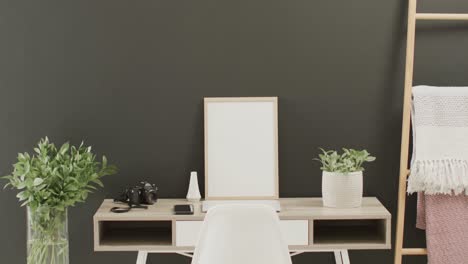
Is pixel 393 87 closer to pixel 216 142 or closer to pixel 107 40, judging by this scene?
pixel 216 142

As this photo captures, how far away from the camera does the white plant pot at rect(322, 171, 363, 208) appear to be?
10.3ft

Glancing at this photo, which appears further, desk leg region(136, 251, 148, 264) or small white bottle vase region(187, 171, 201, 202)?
small white bottle vase region(187, 171, 201, 202)

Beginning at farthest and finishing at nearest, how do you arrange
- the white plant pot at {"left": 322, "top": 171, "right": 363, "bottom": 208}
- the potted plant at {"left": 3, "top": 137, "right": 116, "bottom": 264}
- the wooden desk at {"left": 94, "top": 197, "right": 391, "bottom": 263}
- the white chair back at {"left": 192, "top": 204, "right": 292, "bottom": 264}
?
1. the white plant pot at {"left": 322, "top": 171, "right": 363, "bottom": 208}
2. the wooden desk at {"left": 94, "top": 197, "right": 391, "bottom": 263}
3. the potted plant at {"left": 3, "top": 137, "right": 116, "bottom": 264}
4. the white chair back at {"left": 192, "top": 204, "right": 292, "bottom": 264}

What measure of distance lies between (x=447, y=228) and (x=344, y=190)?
1.70ft

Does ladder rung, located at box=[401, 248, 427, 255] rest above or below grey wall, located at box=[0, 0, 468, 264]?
below

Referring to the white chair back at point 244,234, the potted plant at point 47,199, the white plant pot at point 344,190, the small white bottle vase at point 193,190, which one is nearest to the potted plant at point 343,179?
the white plant pot at point 344,190

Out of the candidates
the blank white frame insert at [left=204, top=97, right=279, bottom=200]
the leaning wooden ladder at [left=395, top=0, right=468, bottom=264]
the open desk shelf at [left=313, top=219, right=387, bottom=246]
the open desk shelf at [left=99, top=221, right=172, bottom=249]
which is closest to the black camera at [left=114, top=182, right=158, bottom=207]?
the open desk shelf at [left=99, top=221, right=172, bottom=249]

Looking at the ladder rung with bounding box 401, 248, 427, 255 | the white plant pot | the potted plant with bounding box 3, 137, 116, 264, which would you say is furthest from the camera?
the ladder rung with bounding box 401, 248, 427, 255

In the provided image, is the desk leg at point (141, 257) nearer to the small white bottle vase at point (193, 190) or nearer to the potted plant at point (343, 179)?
the small white bottle vase at point (193, 190)

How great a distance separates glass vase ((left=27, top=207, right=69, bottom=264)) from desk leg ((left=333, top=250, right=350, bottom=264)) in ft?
4.02

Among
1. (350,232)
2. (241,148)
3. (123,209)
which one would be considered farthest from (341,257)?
(123,209)

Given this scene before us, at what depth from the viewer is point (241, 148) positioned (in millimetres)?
3338

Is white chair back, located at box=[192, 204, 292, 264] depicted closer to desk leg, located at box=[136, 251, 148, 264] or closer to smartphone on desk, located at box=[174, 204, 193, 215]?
smartphone on desk, located at box=[174, 204, 193, 215]

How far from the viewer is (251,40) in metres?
3.38
